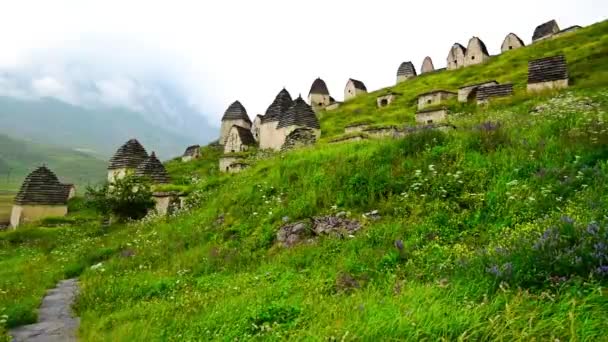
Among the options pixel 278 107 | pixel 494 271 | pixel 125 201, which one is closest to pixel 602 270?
pixel 494 271

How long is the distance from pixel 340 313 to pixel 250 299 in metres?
1.92

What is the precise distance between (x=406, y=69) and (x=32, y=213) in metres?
77.7

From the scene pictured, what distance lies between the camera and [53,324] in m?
8.23

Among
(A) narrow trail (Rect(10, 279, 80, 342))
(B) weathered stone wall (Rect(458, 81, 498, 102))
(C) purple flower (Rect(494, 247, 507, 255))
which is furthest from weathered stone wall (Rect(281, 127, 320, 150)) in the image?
(C) purple flower (Rect(494, 247, 507, 255))

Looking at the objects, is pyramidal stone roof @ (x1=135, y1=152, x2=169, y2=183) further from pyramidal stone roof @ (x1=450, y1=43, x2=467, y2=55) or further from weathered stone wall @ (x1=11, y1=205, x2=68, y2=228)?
pyramidal stone roof @ (x1=450, y1=43, x2=467, y2=55)

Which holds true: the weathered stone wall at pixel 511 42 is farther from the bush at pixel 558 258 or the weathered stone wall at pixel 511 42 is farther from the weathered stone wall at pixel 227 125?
the bush at pixel 558 258

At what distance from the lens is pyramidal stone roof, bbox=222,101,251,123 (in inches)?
2608

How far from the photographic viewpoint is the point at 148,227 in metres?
18.1

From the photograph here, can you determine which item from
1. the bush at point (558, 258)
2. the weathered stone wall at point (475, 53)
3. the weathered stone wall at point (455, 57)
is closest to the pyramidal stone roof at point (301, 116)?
→ the bush at point (558, 258)

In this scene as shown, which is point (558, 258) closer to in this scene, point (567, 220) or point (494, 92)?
point (567, 220)

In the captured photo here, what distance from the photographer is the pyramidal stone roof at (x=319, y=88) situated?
86438 mm

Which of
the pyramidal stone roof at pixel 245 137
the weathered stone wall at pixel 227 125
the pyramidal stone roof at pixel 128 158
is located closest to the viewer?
the pyramidal stone roof at pixel 128 158

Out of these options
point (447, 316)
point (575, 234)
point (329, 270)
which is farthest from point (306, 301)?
point (575, 234)

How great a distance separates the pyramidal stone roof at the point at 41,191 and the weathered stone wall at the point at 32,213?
12.8 inches
